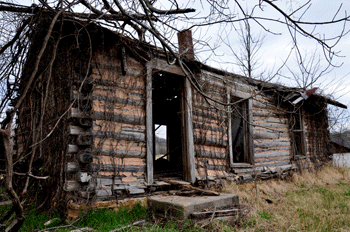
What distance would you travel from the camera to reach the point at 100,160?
180 inches

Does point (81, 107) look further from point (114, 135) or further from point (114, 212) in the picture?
point (114, 212)

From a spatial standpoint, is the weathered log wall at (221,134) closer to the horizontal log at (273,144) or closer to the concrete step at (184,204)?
the horizontal log at (273,144)

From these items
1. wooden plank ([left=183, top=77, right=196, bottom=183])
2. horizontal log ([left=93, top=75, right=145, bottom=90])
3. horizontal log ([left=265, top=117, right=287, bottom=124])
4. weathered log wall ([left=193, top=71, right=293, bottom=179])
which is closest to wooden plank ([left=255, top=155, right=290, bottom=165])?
weathered log wall ([left=193, top=71, right=293, bottom=179])

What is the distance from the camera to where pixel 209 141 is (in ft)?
21.1

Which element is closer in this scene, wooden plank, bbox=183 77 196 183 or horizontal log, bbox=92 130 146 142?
horizontal log, bbox=92 130 146 142

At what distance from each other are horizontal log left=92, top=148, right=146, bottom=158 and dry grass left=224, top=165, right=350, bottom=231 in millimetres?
2169

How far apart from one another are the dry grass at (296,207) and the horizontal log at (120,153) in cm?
217

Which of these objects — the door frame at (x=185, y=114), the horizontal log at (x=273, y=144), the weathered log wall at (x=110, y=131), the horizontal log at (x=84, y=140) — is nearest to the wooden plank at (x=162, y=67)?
the door frame at (x=185, y=114)

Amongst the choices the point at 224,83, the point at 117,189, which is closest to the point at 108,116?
the point at 117,189

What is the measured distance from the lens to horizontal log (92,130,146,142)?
464 centimetres

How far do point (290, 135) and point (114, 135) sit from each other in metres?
7.09

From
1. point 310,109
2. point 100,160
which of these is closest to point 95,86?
point 100,160

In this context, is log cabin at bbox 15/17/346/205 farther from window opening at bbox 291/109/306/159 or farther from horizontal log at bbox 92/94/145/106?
window opening at bbox 291/109/306/159

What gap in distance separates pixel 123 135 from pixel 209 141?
237 centimetres
